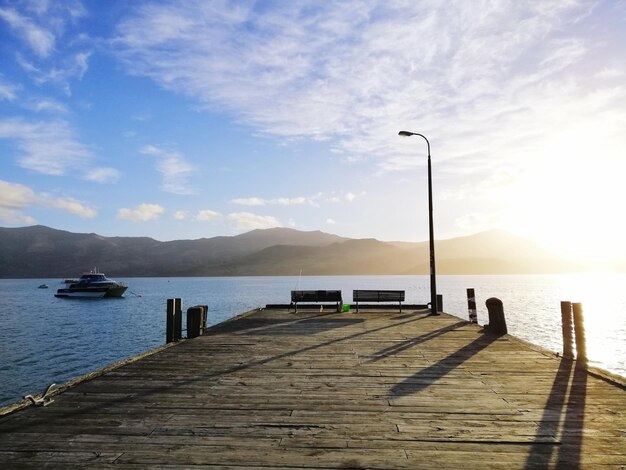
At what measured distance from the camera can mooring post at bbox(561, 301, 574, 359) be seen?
976 cm

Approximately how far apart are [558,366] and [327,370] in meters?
4.92

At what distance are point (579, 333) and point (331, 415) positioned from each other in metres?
6.81

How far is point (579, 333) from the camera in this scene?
9.38 metres

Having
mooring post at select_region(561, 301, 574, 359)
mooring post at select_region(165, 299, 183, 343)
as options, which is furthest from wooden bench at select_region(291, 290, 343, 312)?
mooring post at select_region(561, 301, 574, 359)

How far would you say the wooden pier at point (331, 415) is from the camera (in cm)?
Result: 454

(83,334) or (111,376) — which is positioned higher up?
(111,376)

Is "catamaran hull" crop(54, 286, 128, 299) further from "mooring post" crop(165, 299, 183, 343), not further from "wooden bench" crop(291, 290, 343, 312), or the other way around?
"mooring post" crop(165, 299, 183, 343)

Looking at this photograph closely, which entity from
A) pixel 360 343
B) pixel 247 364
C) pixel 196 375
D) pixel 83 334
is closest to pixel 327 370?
pixel 247 364

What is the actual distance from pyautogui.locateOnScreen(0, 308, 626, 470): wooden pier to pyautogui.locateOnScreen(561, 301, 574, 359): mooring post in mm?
404

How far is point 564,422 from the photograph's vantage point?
18.1 ft

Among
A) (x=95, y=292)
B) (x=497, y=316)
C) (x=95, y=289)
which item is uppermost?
(x=497, y=316)

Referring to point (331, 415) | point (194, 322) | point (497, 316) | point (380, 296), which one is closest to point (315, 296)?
point (380, 296)

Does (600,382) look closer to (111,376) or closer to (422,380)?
(422,380)

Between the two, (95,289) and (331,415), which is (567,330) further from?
(95,289)
